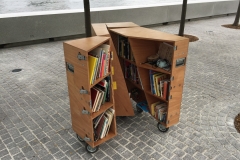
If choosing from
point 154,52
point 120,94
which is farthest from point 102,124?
point 154,52

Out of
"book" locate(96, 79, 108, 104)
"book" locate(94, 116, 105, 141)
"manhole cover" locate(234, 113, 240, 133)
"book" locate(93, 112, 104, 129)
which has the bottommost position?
"manhole cover" locate(234, 113, 240, 133)

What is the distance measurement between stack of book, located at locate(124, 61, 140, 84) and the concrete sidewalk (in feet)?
2.60

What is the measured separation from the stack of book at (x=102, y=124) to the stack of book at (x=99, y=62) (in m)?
0.67

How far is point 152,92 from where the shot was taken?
3.68 meters

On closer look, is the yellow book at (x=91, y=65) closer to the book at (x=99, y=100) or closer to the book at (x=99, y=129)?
the book at (x=99, y=100)

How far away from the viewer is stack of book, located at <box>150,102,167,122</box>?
3680 mm

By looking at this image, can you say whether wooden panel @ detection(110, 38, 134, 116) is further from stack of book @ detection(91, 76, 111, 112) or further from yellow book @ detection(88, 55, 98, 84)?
yellow book @ detection(88, 55, 98, 84)

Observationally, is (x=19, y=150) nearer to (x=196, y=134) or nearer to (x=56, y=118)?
(x=56, y=118)

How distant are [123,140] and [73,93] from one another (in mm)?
1203

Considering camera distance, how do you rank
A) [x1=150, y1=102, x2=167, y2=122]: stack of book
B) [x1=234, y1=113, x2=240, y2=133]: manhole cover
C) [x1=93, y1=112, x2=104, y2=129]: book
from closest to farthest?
[x1=93, y1=112, x2=104, y2=129]: book → [x1=150, y1=102, x2=167, y2=122]: stack of book → [x1=234, y1=113, x2=240, y2=133]: manhole cover

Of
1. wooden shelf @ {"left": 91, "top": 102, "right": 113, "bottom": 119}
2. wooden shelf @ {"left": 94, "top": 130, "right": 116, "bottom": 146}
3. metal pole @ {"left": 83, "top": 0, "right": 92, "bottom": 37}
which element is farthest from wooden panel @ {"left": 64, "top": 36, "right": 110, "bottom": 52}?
metal pole @ {"left": 83, "top": 0, "right": 92, "bottom": 37}

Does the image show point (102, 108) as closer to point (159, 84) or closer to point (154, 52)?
point (159, 84)

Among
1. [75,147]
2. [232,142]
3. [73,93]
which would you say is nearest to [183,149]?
[232,142]

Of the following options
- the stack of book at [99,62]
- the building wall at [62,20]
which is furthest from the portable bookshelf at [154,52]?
the building wall at [62,20]
